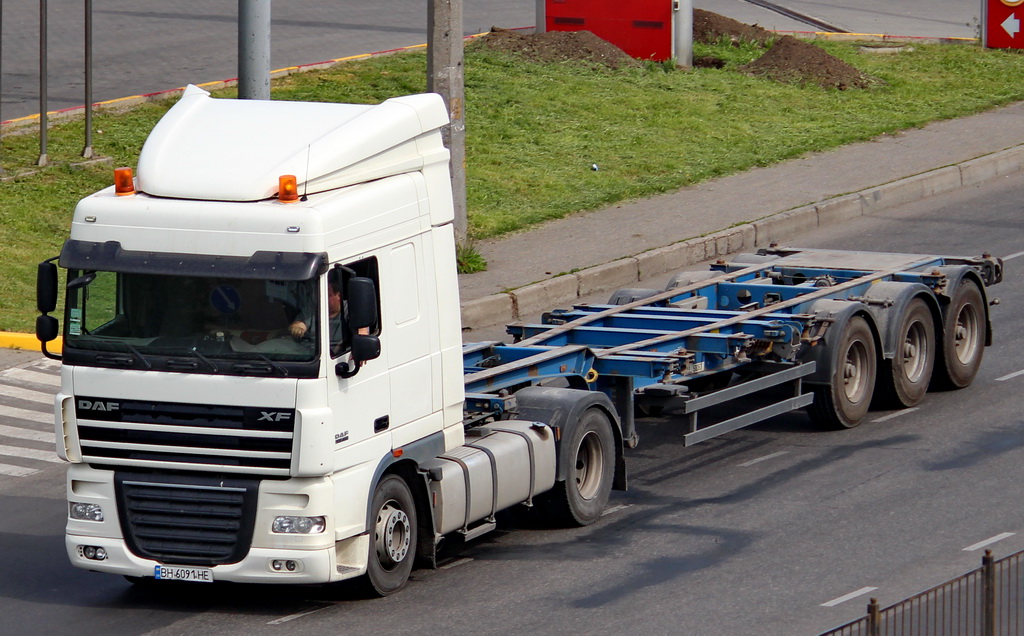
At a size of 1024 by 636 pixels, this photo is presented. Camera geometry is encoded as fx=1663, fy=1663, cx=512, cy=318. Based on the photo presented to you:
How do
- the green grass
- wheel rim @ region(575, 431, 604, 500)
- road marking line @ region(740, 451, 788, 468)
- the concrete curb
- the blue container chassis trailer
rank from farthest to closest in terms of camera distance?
the green grass < the concrete curb < road marking line @ region(740, 451, 788, 468) < the blue container chassis trailer < wheel rim @ region(575, 431, 604, 500)

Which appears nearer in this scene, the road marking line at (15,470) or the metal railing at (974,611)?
the metal railing at (974,611)

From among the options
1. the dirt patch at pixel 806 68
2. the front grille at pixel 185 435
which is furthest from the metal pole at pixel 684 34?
the front grille at pixel 185 435

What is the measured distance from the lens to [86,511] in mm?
9453

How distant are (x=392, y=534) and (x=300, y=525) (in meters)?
0.73

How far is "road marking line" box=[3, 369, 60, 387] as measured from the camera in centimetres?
1478

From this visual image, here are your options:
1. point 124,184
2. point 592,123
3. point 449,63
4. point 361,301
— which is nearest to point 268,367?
point 361,301

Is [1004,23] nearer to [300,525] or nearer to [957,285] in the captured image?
[957,285]

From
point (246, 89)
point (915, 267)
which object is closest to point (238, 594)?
point (246, 89)

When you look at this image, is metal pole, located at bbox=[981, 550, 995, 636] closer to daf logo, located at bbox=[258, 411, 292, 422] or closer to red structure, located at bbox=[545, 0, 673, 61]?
Answer: daf logo, located at bbox=[258, 411, 292, 422]

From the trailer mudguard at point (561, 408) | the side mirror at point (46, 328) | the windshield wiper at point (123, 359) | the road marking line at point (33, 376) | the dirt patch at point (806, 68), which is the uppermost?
the dirt patch at point (806, 68)

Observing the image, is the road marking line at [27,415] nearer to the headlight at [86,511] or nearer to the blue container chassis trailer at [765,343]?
the blue container chassis trailer at [765,343]

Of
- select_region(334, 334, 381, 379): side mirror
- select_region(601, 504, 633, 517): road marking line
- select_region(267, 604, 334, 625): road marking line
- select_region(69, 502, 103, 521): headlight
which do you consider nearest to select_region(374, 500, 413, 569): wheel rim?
select_region(267, 604, 334, 625): road marking line

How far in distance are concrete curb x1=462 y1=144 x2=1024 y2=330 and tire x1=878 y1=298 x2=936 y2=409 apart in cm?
454

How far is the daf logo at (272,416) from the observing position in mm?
8977
